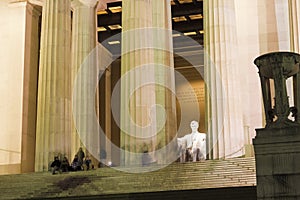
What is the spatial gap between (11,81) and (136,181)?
1757 cm

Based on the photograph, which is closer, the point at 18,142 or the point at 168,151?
the point at 168,151

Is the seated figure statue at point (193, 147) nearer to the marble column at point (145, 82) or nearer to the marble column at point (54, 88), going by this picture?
the marble column at point (145, 82)

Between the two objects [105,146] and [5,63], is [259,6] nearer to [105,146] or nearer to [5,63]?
[5,63]

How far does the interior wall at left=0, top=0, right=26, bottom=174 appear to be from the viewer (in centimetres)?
3728

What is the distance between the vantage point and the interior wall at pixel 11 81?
37281mm

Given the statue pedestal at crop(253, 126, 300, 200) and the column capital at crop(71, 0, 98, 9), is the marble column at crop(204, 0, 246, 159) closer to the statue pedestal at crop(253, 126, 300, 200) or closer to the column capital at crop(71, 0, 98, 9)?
the column capital at crop(71, 0, 98, 9)

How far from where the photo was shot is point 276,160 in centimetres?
1154

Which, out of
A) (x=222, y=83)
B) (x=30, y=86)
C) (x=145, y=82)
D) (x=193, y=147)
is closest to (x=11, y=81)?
(x=30, y=86)

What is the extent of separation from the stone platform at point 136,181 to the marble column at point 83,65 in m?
7.62

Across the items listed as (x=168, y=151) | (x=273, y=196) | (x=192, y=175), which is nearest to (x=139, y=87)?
(x=168, y=151)

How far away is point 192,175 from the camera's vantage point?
2305 cm

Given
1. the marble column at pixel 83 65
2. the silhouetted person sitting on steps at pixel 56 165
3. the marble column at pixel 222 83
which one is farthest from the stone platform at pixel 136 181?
the marble column at pixel 83 65

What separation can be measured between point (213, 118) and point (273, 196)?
16118mm

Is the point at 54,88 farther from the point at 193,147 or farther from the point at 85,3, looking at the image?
the point at 193,147
